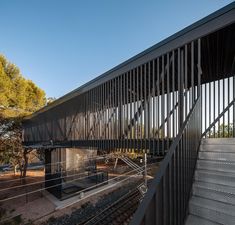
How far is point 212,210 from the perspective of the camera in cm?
253

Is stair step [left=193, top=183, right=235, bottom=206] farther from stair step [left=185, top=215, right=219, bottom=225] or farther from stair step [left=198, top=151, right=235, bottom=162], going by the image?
stair step [left=198, top=151, right=235, bottom=162]

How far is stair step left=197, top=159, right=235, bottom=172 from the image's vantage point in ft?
9.91

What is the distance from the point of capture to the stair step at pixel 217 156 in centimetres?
323

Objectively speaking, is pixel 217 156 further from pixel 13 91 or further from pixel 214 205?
pixel 13 91

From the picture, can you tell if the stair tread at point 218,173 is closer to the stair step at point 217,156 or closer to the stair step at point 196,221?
the stair step at point 217,156

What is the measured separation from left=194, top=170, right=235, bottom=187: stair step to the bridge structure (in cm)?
16

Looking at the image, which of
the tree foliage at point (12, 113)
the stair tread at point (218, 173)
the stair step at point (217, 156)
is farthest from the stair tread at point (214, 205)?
the tree foliage at point (12, 113)

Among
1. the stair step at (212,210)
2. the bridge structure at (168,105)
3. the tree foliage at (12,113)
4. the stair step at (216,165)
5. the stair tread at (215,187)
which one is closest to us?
the bridge structure at (168,105)

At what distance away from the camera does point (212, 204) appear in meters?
2.62

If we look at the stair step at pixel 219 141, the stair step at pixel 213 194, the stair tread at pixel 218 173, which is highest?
the stair step at pixel 219 141

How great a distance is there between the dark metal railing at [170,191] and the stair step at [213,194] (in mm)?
139

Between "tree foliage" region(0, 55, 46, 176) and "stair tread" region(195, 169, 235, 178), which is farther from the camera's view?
"tree foliage" region(0, 55, 46, 176)

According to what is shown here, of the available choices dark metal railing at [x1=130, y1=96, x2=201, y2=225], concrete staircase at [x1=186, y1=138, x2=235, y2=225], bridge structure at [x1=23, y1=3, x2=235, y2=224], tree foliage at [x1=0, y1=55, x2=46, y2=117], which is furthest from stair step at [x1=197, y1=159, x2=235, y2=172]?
tree foliage at [x1=0, y1=55, x2=46, y2=117]

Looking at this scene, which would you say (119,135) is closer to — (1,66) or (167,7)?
(167,7)
